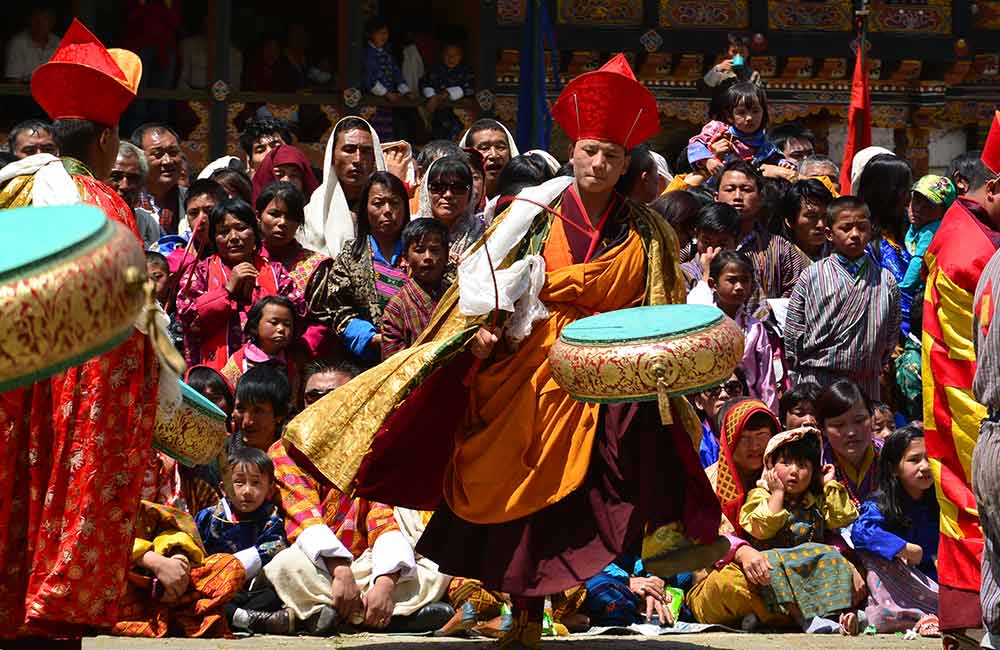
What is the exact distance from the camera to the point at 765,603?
680 cm

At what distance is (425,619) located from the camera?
6.70 metres

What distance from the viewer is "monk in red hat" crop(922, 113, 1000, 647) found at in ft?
18.9

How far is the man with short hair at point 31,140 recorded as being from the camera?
26.8ft

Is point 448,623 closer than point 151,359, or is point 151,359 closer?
point 151,359

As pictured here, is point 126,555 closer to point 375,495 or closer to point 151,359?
point 151,359

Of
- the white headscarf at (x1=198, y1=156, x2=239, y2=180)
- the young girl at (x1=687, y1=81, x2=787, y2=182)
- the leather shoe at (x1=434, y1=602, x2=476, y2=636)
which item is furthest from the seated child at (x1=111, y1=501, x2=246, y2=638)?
the young girl at (x1=687, y1=81, x2=787, y2=182)

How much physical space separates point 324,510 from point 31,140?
103 inches

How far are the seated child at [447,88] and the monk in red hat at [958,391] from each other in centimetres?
827

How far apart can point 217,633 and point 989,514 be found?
9.63ft

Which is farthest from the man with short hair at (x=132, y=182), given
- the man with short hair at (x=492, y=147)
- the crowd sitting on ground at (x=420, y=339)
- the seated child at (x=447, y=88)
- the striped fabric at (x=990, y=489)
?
the seated child at (x=447, y=88)

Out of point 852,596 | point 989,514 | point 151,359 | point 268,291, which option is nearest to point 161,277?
point 268,291

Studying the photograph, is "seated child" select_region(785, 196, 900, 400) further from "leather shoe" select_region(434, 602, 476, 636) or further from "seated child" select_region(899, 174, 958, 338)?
"leather shoe" select_region(434, 602, 476, 636)

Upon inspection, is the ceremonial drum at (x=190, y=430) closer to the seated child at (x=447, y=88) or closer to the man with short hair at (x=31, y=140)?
the man with short hair at (x=31, y=140)

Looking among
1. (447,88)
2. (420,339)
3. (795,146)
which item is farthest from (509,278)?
(447,88)
